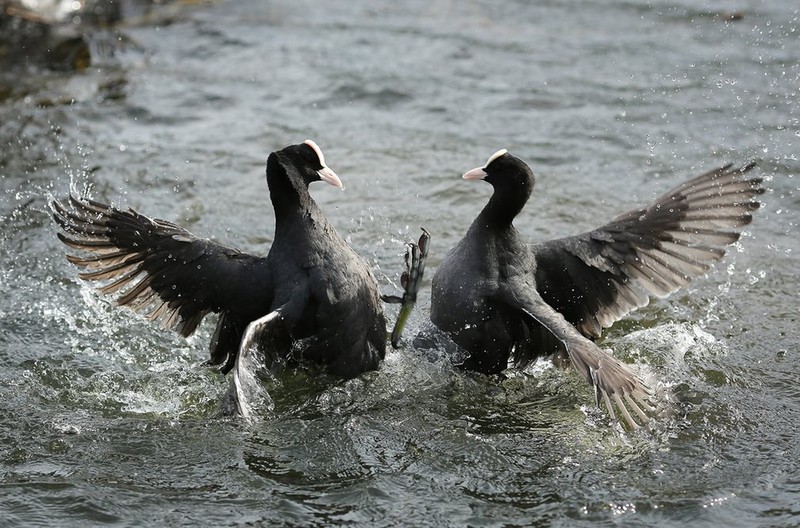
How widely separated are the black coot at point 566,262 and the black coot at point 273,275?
19.0 inches

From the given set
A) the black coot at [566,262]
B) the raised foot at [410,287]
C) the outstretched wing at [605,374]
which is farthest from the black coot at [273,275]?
the outstretched wing at [605,374]

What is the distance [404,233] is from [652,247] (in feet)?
6.67

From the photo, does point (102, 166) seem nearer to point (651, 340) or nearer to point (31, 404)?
point (31, 404)

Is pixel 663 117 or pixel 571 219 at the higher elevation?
pixel 663 117

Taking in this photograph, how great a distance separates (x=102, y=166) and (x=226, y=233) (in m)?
1.55

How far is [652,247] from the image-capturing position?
5.27 m

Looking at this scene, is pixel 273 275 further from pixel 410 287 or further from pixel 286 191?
pixel 410 287

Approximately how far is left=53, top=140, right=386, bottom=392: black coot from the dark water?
0.32 metres

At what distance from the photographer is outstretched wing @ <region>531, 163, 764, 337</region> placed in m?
5.25

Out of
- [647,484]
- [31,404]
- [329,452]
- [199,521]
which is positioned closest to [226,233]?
[31,404]

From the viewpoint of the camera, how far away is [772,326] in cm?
579

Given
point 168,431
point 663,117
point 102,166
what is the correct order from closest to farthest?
point 168,431
point 102,166
point 663,117

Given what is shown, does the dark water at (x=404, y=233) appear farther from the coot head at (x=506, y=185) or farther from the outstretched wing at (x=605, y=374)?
the coot head at (x=506, y=185)

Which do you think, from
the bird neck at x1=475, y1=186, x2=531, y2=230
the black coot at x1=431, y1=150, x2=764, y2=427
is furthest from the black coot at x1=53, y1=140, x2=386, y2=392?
the bird neck at x1=475, y1=186, x2=531, y2=230
